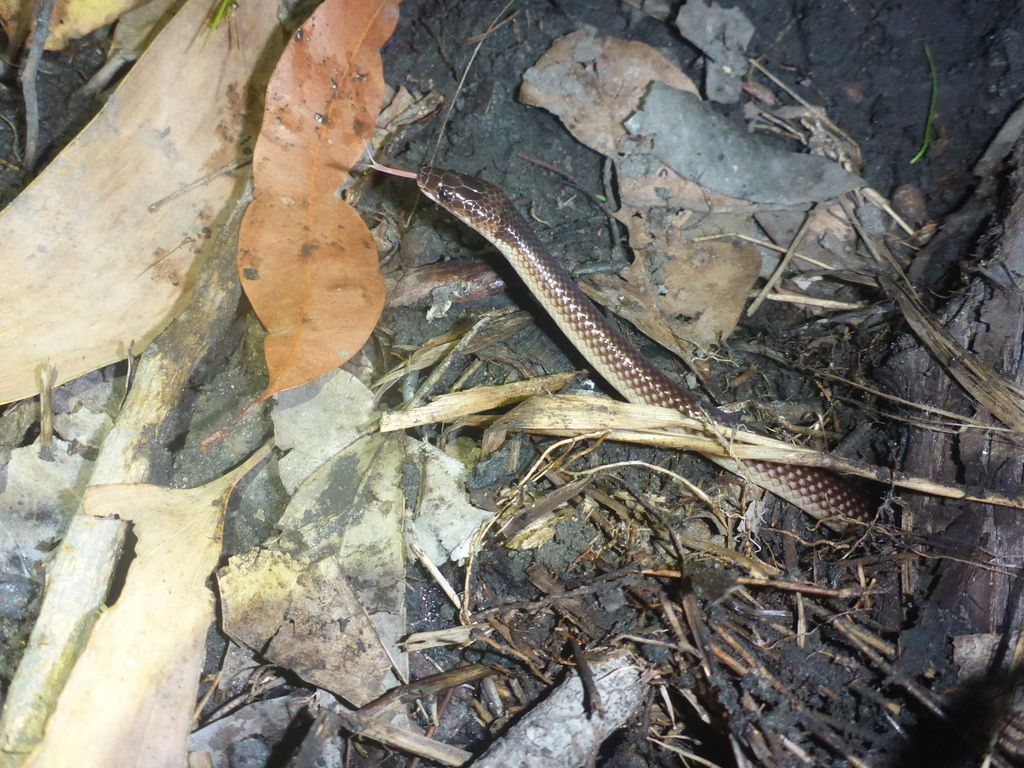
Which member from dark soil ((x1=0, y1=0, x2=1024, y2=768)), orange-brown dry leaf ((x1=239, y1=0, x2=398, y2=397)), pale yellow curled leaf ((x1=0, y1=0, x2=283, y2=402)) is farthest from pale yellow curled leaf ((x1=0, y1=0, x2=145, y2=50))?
orange-brown dry leaf ((x1=239, y1=0, x2=398, y2=397))

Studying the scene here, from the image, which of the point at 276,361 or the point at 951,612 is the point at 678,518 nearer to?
the point at 951,612

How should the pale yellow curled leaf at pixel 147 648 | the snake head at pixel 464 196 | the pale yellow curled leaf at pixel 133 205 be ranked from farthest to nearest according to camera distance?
the snake head at pixel 464 196, the pale yellow curled leaf at pixel 133 205, the pale yellow curled leaf at pixel 147 648

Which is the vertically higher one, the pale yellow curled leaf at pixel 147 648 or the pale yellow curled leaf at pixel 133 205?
the pale yellow curled leaf at pixel 133 205

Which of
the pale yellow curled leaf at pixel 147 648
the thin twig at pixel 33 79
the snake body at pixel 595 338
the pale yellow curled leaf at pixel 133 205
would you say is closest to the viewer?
the pale yellow curled leaf at pixel 147 648

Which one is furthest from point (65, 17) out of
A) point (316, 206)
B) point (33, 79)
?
point (316, 206)

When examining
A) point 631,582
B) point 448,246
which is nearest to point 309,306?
point 448,246

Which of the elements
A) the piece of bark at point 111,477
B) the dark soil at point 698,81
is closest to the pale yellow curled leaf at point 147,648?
the piece of bark at point 111,477

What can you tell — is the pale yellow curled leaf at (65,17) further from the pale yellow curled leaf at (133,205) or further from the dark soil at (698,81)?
the pale yellow curled leaf at (133,205)

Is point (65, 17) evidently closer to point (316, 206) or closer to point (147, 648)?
point (316, 206)
